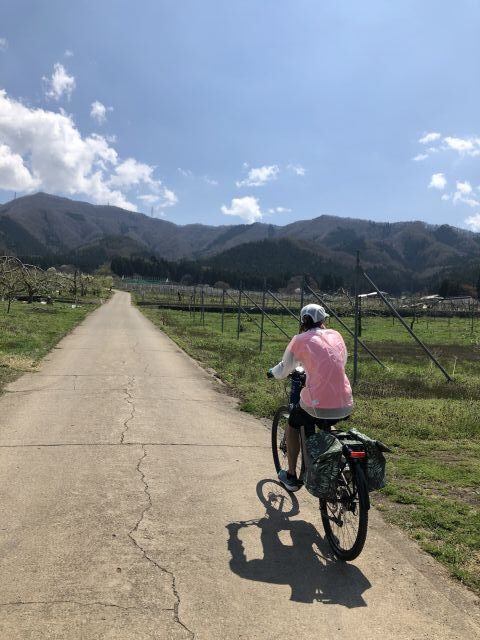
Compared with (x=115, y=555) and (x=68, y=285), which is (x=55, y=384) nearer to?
(x=115, y=555)

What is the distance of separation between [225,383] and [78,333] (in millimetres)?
12790

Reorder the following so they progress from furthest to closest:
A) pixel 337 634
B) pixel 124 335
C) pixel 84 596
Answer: pixel 124 335 → pixel 84 596 → pixel 337 634

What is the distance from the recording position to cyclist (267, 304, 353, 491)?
13.5 ft

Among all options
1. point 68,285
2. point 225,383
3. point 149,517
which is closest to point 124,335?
point 225,383

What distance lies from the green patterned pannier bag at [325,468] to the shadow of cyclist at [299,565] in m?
0.48

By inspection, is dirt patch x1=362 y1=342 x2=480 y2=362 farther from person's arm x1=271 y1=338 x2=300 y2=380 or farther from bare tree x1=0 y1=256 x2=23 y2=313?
bare tree x1=0 y1=256 x2=23 y2=313

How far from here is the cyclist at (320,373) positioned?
13.5ft

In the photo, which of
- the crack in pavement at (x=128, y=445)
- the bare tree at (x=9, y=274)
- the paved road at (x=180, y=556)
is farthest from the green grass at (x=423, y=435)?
the bare tree at (x=9, y=274)

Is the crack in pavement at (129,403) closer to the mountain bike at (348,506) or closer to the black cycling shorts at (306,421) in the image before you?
the black cycling shorts at (306,421)

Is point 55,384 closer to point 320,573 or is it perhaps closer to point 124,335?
point 320,573

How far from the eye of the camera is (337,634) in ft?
9.06

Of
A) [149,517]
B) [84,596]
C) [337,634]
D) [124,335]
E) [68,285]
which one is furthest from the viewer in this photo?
[68,285]

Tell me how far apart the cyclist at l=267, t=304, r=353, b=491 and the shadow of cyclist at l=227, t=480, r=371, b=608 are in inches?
33.1

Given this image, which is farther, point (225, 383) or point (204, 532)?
point (225, 383)
